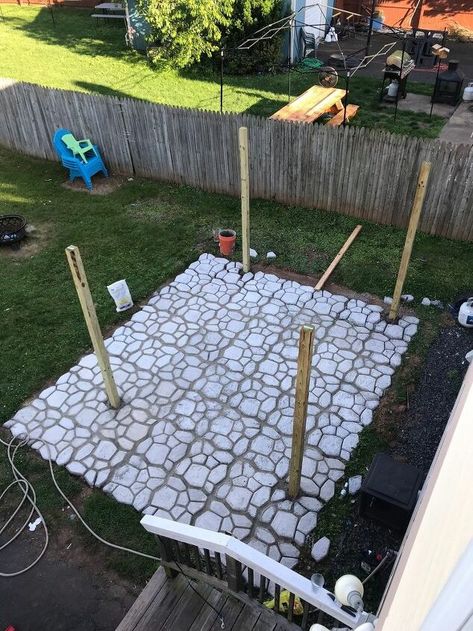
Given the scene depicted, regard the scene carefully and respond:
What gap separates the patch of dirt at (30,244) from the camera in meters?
9.43

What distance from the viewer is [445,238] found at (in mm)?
9203

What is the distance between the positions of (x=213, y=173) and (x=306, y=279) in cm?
380

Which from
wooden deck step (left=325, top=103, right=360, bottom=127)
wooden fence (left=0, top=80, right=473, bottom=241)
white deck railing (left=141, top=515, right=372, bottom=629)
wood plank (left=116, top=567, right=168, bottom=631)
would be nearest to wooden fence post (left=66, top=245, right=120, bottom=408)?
wood plank (left=116, top=567, right=168, bottom=631)

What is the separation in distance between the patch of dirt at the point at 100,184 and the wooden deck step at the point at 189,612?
29.9 feet

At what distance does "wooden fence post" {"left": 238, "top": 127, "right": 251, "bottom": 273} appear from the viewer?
7.33m

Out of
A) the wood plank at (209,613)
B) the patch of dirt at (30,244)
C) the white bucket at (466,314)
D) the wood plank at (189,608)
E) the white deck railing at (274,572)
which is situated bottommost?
the patch of dirt at (30,244)

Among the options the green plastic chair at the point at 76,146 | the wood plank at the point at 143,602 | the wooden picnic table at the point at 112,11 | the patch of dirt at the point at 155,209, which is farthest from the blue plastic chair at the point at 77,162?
the wooden picnic table at the point at 112,11

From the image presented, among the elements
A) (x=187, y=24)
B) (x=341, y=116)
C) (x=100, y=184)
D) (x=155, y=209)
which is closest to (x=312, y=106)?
(x=341, y=116)

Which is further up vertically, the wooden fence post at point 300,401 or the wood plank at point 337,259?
the wooden fence post at point 300,401

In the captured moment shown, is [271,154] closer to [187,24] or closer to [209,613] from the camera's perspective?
[209,613]

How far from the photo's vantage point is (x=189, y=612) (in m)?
4.10

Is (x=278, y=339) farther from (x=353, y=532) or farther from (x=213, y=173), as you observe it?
(x=213, y=173)

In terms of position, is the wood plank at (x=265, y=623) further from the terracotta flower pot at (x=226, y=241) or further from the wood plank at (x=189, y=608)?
the terracotta flower pot at (x=226, y=241)

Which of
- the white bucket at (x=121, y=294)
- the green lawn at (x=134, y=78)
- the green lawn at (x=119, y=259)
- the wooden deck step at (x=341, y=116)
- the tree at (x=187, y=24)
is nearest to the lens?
the green lawn at (x=119, y=259)
